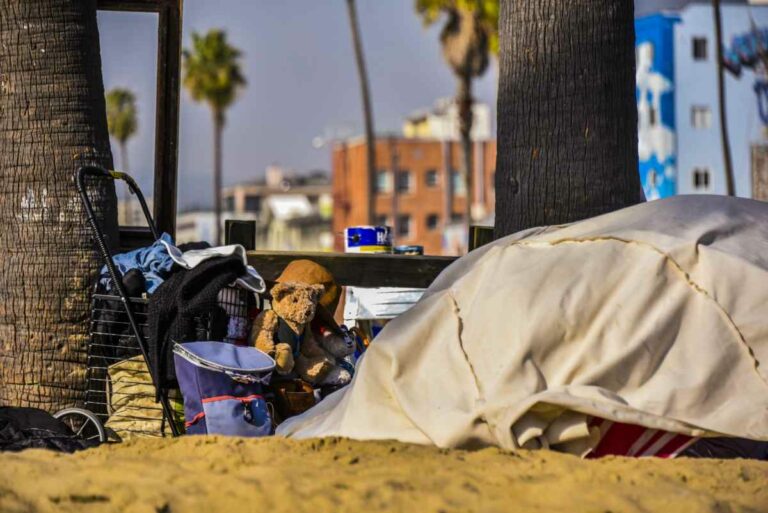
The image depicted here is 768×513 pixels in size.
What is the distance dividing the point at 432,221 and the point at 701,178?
38482 mm

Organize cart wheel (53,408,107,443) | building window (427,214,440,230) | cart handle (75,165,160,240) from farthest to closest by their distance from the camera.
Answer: building window (427,214,440,230) → cart handle (75,165,160,240) → cart wheel (53,408,107,443)

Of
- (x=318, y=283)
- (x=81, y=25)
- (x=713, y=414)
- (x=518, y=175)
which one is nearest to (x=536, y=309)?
(x=713, y=414)

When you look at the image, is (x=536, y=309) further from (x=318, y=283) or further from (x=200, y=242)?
(x=200, y=242)

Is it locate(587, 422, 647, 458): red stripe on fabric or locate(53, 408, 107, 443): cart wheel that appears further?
locate(53, 408, 107, 443): cart wheel

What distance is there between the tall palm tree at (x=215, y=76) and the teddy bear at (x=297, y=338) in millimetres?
56486

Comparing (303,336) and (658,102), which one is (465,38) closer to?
(658,102)

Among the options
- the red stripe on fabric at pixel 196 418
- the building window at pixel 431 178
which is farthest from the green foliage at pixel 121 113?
the building window at pixel 431 178

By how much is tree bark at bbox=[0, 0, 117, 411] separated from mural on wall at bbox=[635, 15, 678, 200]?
4820cm

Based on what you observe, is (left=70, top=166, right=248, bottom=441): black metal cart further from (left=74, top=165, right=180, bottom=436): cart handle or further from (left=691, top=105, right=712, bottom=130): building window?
(left=691, top=105, right=712, bottom=130): building window

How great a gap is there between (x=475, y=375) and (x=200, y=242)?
8.26 feet

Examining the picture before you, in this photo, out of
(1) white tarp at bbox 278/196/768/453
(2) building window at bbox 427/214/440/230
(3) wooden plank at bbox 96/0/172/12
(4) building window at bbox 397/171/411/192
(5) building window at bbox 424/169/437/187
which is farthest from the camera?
(2) building window at bbox 427/214/440/230

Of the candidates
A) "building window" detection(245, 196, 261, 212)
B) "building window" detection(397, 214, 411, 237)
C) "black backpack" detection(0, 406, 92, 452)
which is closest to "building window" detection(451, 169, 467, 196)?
"building window" detection(397, 214, 411, 237)

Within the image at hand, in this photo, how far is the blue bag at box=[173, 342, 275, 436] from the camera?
606 cm

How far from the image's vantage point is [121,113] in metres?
10.0
